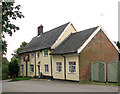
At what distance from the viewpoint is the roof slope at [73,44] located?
2241 cm

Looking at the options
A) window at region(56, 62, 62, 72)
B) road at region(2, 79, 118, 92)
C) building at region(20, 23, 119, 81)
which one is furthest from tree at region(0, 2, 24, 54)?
window at region(56, 62, 62, 72)

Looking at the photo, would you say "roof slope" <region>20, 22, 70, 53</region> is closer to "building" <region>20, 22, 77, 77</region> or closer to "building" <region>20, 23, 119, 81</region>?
"building" <region>20, 22, 77, 77</region>

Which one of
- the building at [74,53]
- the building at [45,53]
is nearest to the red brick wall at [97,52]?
the building at [74,53]

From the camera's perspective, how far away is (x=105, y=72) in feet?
64.1

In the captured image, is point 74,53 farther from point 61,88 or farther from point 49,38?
point 49,38

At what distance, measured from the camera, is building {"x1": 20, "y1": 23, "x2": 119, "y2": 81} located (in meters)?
21.7

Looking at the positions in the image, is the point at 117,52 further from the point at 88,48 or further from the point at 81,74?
the point at 81,74

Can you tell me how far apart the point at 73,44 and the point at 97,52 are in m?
3.16

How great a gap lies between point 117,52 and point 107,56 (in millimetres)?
1911

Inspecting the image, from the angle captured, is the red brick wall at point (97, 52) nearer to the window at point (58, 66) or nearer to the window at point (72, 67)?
the window at point (72, 67)

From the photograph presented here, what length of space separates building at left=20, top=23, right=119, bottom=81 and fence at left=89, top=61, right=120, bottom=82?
758mm

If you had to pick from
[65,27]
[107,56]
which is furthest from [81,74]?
[65,27]

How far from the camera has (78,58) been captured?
21375mm

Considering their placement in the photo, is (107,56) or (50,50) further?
(50,50)
